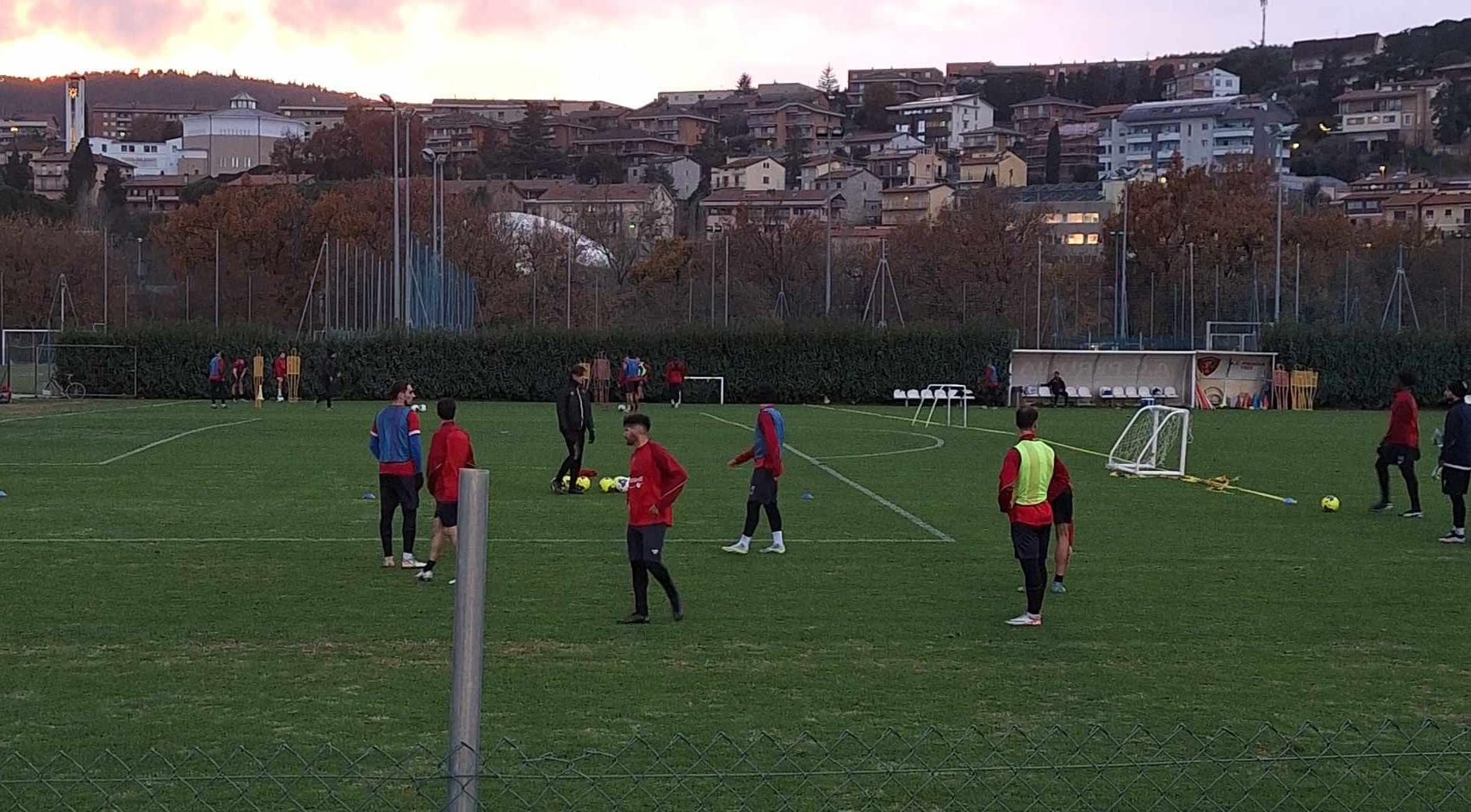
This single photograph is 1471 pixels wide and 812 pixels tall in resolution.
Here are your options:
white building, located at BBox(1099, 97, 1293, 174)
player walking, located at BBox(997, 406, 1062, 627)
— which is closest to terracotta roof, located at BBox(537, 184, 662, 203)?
white building, located at BBox(1099, 97, 1293, 174)

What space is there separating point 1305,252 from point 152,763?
8295cm

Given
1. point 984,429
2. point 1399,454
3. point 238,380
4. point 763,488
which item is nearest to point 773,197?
point 238,380

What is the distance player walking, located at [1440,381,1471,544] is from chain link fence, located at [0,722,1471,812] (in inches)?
409

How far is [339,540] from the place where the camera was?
60.0 feet

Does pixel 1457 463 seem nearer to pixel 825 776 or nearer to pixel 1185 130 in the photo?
pixel 825 776

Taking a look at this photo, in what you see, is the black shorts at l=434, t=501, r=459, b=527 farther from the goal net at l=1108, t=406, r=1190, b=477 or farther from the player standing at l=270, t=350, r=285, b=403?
the player standing at l=270, t=350, r=285, b=403

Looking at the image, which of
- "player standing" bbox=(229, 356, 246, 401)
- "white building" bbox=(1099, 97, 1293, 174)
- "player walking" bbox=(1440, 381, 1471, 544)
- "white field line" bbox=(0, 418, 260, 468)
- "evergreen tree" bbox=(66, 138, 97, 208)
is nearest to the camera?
"player walking" bbox=(1440, 381, 1471, 544)

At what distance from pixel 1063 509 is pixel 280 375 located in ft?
143

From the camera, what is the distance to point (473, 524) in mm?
4629

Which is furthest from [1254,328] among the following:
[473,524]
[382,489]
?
[473,524]

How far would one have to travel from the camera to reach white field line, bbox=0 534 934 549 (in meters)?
17.9

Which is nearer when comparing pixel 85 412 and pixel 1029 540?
pixel 1029 540

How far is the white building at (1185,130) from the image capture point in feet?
531

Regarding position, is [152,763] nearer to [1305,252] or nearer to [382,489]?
[382,489]
